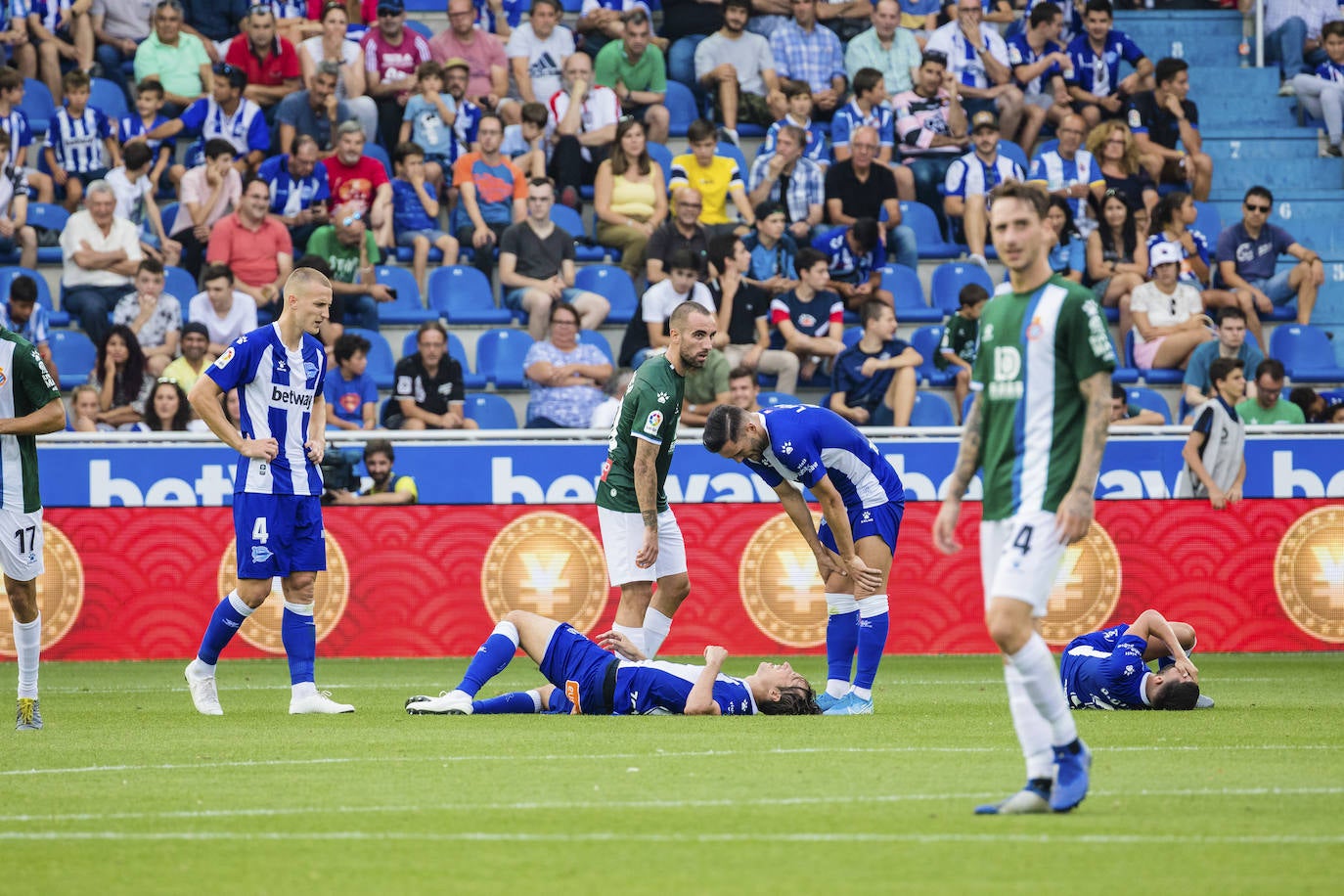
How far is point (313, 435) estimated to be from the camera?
35.8 feet

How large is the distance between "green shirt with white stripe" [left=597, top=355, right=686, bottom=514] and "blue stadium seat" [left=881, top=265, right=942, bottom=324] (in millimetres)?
8498

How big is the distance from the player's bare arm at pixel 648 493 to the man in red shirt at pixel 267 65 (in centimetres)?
1116

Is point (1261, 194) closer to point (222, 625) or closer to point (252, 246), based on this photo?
point (252, 246)

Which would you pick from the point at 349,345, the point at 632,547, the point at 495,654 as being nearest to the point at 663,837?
the point at 495,654

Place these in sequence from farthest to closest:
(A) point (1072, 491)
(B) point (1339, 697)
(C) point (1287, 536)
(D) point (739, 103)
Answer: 1. (D) point (739, 103)
2. (C) point (1287, 536)
3. (B) point (1339, 697)
4. (A) point (1072, 491)

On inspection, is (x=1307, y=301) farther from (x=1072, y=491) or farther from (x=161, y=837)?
(x=161, y=837)

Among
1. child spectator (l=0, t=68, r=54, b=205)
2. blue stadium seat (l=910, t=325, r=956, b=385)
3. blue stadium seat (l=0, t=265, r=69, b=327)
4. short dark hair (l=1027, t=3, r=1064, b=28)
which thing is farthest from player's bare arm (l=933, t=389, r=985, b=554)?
short dark hair (l=1027, t=3, r=1064, b=28)

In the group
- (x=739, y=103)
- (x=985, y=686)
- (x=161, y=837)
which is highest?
(x=739, y=103)

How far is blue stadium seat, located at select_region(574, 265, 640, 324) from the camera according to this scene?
63.1 feet

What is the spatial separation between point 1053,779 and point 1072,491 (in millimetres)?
1059

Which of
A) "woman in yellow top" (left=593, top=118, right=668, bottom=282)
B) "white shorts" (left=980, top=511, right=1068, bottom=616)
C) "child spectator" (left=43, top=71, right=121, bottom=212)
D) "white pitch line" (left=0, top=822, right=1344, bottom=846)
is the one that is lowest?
"white pitch line" (left=0, top=822, right=1344, bottom=846)

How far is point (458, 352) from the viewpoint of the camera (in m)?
18.7

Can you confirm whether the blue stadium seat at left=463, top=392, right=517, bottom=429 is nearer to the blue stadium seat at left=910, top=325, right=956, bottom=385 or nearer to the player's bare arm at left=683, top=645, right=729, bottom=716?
the blue stadium seat at left=910, top=325, right=956, bottom=385

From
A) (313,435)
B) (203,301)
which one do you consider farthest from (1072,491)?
Answer: (203,301)
